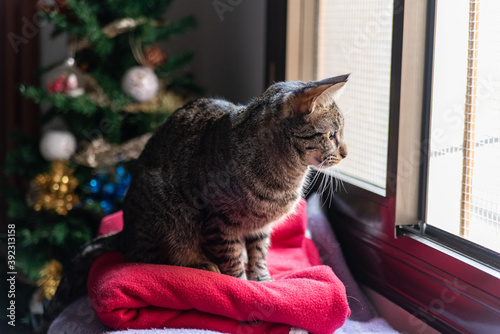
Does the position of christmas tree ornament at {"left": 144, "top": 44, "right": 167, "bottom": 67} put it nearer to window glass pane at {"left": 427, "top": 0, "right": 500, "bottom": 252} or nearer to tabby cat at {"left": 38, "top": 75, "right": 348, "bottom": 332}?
tabby cat at {"left": 38, "top": 75, "right": 348, "bottom": 332}

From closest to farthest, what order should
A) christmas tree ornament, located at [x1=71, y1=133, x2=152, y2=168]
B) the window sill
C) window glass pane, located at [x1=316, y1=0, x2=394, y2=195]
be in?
A: the window sill
window glass pane, located at [x1=316, y1=0, x2=394, y2=195]
christmas tree ornament, located at [x1=71, y1=133, x2=152, y2=168]

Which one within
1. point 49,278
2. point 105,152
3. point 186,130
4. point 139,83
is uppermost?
point 139,83

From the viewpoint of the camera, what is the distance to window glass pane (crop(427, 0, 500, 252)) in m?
1.04

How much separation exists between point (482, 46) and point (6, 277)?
6.43 feet

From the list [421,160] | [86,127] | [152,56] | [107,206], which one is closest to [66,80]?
[86,127]

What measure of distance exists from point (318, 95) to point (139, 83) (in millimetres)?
941

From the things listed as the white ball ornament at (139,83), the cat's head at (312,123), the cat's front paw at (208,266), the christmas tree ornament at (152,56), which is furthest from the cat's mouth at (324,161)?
the christmas tree ornament at (152,56)

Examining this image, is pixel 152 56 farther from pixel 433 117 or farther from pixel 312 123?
pixel 433 117

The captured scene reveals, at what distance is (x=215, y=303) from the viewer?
3.43 ft

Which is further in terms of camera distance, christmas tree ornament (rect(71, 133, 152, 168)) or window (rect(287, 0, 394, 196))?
christmas tree ornament (rect(71, 133, 152, 168))

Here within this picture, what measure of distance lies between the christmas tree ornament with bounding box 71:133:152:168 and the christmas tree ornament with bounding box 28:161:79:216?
0.06 m

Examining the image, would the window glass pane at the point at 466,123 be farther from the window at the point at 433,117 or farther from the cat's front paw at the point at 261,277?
the cat's front paw at the point at 261,277

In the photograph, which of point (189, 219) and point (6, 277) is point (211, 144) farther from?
point (6, 277)

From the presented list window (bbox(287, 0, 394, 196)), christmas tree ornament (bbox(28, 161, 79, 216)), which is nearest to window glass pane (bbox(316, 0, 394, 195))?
window (bbox(287, 0, 394, 196))
